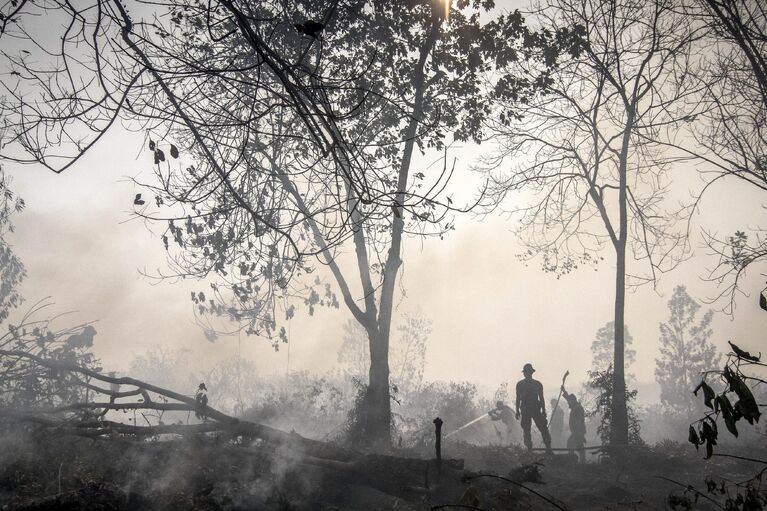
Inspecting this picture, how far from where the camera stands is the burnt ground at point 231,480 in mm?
5699

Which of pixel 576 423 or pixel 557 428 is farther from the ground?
pixel 576 423

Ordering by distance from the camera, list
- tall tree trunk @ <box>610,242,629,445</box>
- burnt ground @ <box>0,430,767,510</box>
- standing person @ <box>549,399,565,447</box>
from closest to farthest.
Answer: burnt ground @ <box>0,430,767,510</box> → tall tree trunk @ <box>610,242,629,445</box> → standing person @ <box>549,399,565,447</box>

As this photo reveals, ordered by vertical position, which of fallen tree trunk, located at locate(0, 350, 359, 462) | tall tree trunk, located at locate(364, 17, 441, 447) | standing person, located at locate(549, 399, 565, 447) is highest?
tall tree trunk, located at locate(364, 17, 441, 447)

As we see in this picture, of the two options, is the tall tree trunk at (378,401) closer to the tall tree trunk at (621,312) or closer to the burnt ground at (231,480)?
the burnt ground at (231,480)

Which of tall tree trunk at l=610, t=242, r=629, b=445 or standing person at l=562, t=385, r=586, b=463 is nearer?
tall tree trunk at l=610, t=242, r=629, b=445

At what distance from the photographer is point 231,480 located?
21.1 ft

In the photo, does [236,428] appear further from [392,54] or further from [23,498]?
[392,54]

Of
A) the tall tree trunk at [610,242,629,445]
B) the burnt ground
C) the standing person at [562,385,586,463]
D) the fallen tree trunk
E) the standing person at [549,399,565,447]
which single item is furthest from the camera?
the standing person at [549,399,565,447]

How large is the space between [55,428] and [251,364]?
62.5 metres

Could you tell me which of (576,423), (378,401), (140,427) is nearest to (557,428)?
(576,423)

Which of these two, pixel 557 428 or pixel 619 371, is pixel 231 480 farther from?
pixel 557 428

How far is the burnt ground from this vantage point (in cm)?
570

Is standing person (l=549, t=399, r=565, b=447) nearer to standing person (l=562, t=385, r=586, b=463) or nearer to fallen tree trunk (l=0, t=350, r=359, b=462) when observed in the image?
standing person (l=562, t=385, r=586, b=463)

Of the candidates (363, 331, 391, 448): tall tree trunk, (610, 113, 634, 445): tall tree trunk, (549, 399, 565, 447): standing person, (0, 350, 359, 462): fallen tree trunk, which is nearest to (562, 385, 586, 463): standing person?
A: (610, 113, 634, 445): tall tree trunk
